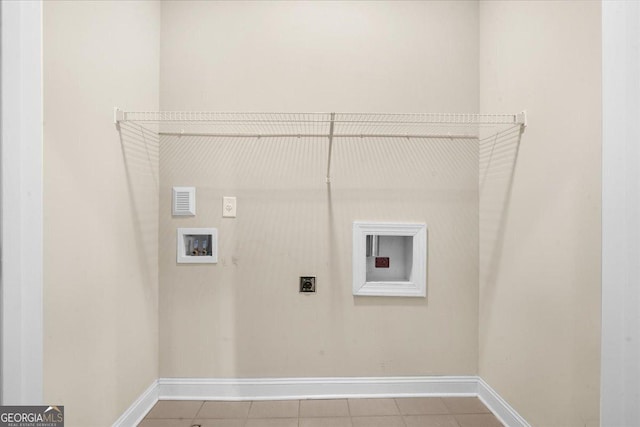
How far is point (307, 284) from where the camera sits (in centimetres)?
216

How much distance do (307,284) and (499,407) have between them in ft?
4.13

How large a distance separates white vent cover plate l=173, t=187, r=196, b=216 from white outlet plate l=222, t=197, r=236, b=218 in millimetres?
184

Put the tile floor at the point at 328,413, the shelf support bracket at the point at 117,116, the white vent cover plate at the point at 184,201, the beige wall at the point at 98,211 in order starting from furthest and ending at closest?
the white vent cover plate at the point at 184,201, the tile floor at the point at 328,413, the shelf support bracket at the point at 117,116, the beige wall at the point at 98,211

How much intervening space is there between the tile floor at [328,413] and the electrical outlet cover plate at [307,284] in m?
0.66

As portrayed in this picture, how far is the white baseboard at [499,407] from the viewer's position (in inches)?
70.7

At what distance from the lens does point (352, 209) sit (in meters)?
2.18

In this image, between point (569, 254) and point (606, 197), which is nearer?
point (606, 197)

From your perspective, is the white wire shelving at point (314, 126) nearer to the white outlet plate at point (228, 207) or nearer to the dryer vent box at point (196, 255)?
the white outlet plate at point (228, 207)

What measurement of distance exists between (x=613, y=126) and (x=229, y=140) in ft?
6.00

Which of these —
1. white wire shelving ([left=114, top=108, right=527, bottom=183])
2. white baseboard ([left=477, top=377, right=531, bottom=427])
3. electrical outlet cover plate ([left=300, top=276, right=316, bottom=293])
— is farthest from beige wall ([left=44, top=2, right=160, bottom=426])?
white baseboard ([left=477, top=377, right=531, bottom=427])

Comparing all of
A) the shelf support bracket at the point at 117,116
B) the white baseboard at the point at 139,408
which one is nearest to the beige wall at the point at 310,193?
the white baseboard at the point at 139,408

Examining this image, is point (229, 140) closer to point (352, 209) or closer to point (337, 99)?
point (337, 99)

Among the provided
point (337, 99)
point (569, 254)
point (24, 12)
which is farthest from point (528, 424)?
point (24, 12)

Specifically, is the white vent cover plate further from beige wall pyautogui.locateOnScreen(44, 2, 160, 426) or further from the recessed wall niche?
the recessed wall niche
